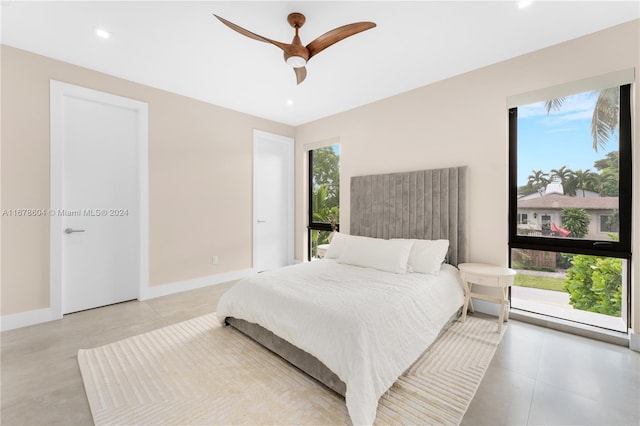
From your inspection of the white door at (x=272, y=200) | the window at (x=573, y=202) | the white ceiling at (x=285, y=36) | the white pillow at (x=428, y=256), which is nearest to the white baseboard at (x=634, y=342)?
the window at (x=573, y=202)

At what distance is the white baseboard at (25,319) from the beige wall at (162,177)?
0.14 feet

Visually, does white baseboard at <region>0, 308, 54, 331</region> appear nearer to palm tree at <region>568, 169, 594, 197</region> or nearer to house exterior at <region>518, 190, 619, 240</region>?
house exterior at <region>518, 190, 619, 240</region>

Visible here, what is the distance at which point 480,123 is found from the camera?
300cm

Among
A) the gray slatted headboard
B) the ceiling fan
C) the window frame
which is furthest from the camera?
the gray slatted headboard

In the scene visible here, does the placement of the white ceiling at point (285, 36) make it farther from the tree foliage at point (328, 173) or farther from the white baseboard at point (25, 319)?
the white baseboard at point (25, 319)

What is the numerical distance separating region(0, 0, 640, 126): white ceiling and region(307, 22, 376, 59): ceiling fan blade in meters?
0.26

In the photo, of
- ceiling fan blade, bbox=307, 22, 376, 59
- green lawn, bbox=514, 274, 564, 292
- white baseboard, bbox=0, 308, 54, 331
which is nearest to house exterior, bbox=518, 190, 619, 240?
green lawn, bbox=514, 274, 564, 292

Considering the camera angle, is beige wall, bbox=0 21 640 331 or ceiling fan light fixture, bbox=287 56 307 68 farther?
beige wall, bbox=0 21 640 331

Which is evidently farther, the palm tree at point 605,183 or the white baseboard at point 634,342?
the palm tree at point 605,183

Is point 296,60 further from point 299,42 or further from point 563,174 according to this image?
point 563,174

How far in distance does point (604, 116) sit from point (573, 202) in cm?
81

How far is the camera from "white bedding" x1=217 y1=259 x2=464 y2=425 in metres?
1.53

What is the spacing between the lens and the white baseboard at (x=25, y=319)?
2.54m

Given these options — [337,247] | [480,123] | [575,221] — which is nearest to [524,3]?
[480,123]
